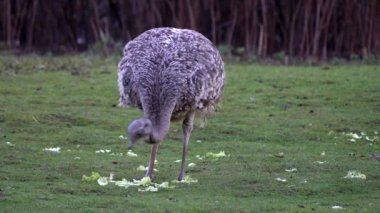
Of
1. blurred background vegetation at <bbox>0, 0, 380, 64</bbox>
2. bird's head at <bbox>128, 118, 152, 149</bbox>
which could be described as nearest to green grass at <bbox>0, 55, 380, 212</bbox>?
bird's head at <bbox>128, 118, 152, 149</bbox>

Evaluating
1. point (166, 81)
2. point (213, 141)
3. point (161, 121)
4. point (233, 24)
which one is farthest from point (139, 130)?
point (233, 24)

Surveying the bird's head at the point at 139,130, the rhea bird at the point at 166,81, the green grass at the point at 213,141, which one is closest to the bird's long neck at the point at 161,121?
the rhea bird at the point at 166,81

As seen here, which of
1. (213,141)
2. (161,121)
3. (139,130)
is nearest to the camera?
(139,130)

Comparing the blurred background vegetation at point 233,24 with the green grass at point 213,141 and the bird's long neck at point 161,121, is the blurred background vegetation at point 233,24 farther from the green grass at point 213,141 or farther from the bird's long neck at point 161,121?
the bird's long neck at point 161,121

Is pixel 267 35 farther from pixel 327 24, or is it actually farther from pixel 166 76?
pixel 166 76

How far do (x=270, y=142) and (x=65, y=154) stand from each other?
295 cm

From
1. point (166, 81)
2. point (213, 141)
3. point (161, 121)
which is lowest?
point (213, 141)

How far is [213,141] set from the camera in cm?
1382

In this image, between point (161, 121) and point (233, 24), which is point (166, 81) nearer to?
point (161, 121)

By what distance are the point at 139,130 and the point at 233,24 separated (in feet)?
36.8

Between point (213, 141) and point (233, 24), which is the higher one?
point (233, 24)

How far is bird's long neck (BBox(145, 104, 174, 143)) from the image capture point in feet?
33.8

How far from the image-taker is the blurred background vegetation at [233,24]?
2056 cm

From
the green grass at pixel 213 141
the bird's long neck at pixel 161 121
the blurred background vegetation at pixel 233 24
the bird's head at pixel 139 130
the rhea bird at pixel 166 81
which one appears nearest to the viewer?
the green grass at pixel 213 141
